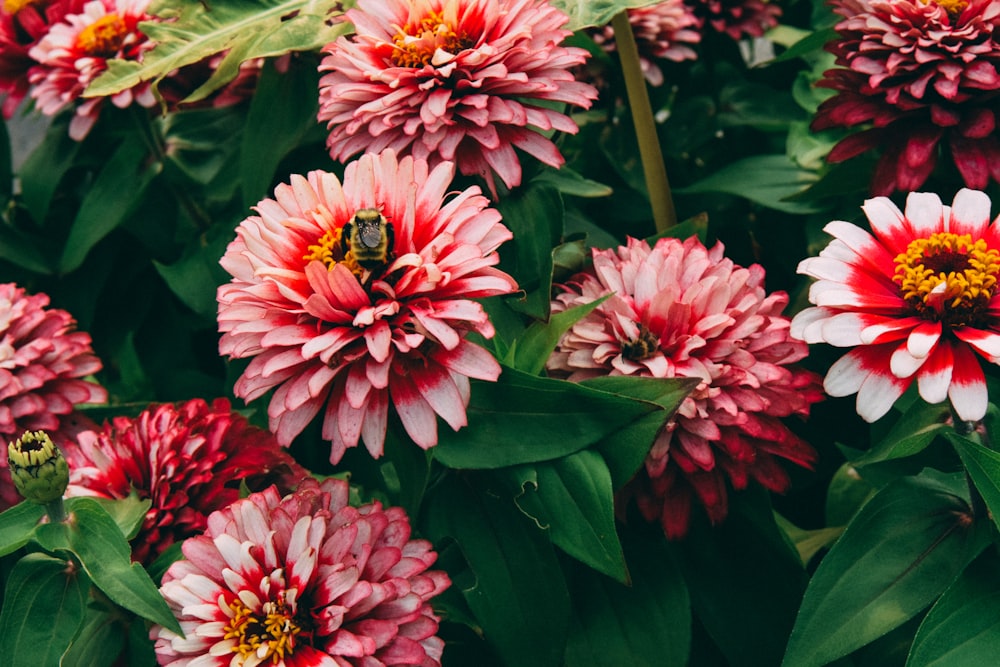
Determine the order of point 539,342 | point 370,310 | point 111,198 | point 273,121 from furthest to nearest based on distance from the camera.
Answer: point 111,198 < point 273,121 < point 539,342 < point 370,310

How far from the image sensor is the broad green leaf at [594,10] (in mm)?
750

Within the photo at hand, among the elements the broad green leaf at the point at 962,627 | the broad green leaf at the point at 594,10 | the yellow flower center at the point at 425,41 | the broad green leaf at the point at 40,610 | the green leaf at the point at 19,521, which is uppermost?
the yellow flower center at the point at 425,41

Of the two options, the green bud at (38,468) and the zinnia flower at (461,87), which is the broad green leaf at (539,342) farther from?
the green bud at (38,468)

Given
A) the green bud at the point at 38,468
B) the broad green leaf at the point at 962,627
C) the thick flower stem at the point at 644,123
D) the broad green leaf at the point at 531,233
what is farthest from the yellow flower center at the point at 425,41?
the broad green leaf at the point at 962,627

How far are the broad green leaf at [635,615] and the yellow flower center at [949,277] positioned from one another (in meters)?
0.23

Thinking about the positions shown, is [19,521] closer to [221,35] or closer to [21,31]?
[221,35]

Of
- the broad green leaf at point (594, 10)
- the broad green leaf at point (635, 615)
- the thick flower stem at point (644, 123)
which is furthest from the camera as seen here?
the thick flower stem at point (644, 123)

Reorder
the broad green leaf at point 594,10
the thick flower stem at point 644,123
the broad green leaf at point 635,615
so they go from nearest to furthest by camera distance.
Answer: the broad green leaf at point 635,615 → the broad green leaf at point 594,10 → the thick flower stem at point 644,123

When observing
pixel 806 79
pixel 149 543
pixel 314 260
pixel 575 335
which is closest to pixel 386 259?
pixel 314 260

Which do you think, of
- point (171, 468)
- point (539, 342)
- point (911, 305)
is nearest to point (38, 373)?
point (171, 468)

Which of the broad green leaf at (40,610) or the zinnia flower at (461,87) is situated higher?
the zinnia flower at (461,87)

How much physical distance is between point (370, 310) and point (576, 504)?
0.17 metres

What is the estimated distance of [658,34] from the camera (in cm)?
103

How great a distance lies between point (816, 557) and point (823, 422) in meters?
0.13
